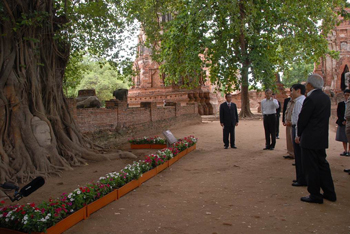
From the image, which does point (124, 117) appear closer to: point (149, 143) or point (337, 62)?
point (149, 143)

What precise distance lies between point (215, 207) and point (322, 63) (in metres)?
34.1

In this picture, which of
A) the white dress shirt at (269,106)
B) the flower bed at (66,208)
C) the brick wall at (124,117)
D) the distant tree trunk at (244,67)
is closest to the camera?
the flower bed at (66,208)


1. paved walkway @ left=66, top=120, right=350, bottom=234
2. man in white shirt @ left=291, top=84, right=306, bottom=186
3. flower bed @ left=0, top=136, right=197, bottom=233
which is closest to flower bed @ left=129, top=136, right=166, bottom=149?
paved walkway @ left=66, top=120, right=350, bottom=234

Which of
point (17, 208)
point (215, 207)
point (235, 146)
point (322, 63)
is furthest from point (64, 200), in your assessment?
point (322, 63)

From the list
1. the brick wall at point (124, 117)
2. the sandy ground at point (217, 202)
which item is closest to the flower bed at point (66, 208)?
the sandy ground at point (217, 202)

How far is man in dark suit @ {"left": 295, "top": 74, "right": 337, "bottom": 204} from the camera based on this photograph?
4.47 meters

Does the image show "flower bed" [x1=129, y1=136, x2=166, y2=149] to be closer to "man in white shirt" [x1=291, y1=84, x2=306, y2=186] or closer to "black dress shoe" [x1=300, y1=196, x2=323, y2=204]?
"man in white shirt" [x1=291, y1=84, x2=306, y2=186]

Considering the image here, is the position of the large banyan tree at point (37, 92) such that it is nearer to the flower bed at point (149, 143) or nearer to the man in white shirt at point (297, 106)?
the flower bed at point (149, 143)

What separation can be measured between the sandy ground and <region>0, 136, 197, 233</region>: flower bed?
14 cm

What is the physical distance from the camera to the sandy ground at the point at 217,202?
149 inches

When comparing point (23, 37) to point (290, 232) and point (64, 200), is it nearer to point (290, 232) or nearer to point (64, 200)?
point (64, 200)

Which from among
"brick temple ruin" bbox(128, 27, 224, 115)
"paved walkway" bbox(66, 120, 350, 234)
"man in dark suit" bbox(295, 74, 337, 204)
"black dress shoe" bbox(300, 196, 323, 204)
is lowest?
"paved walkway" bbox(66, 120, 350, 234)

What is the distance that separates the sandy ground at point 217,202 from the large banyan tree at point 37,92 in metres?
0.74

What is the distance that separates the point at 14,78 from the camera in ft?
22.4
